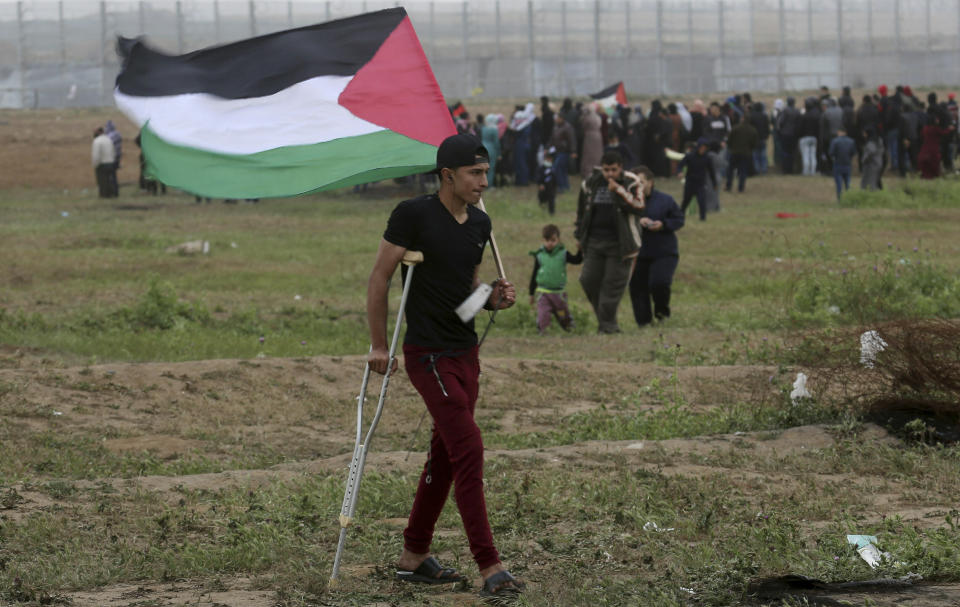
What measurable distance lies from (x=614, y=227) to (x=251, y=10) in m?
42.2

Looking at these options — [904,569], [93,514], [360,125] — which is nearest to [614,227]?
[360,125]

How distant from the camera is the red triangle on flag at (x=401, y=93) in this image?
701 cm

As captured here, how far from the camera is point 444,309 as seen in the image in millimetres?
5598

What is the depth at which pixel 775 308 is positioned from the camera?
14617 millimetres

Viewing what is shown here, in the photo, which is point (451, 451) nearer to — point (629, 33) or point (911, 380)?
point (911, 380)

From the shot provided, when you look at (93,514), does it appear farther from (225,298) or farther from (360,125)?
(225,298)

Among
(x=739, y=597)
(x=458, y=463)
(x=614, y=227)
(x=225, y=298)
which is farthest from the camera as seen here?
(x=225, y=298)

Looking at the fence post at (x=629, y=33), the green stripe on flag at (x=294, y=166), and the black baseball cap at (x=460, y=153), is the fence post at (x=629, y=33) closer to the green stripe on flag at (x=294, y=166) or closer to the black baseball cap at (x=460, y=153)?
the green stripe on flag at (x=294, y=166)

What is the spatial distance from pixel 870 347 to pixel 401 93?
3480mm

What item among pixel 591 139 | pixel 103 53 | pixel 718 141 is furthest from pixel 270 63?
pixel 103 53

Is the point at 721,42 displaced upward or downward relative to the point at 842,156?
upward

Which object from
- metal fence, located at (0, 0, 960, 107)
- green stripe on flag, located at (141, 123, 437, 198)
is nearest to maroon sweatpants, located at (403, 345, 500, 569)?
green stripe on flag, located at (141, 123, 437, 198)

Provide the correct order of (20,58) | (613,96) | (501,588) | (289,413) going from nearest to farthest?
(501,588)
(289,413)
(613,96)
(20,58)

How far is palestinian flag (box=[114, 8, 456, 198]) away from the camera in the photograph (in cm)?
686
